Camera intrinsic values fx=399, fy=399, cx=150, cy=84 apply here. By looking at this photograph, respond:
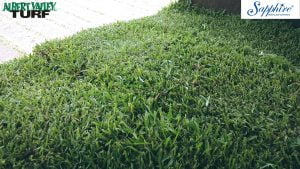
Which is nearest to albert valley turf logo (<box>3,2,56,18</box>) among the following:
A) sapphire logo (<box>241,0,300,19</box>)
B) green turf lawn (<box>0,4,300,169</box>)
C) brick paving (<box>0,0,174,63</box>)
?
brick paving (<box>0,0,174,63</box>)

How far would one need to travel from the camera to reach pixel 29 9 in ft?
18.2

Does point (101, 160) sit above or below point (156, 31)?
below

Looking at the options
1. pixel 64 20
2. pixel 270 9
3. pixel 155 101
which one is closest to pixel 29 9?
pixel 64 20

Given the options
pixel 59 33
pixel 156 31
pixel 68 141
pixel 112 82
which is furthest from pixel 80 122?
pixel 59 33

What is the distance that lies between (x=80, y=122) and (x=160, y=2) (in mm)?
4112

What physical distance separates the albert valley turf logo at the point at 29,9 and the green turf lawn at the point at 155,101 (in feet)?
6.44

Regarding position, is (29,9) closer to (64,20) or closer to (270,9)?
(64,20)

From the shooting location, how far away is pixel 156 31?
12.4 feet

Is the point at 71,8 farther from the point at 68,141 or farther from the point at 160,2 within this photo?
the point at 68,141

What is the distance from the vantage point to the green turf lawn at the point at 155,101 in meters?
2.17

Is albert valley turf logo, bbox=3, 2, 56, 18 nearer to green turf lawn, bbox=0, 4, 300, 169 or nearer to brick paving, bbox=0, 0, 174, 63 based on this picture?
brick paving, bbox=0, 0, 174, 63

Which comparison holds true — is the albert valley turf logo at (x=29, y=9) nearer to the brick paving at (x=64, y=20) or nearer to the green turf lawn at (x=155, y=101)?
the brick paving at (x=64, y=20)

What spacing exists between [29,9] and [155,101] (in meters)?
3.62

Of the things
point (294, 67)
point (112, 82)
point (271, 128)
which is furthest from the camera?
point (294, 67)
